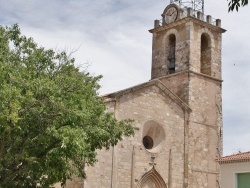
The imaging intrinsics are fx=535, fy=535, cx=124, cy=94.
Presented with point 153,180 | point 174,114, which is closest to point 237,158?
point 153,180

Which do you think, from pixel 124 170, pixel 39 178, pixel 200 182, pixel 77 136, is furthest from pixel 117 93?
pixel 77 136

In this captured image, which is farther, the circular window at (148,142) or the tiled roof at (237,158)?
the circular window at (148,142)

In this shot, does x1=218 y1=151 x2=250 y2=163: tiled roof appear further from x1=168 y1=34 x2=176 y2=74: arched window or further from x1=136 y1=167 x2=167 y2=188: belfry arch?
x1=168 y1=34 x2=176 y2=74: arched window

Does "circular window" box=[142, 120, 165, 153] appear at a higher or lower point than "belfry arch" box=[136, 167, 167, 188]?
higher

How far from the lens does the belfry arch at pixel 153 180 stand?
26.0 meters

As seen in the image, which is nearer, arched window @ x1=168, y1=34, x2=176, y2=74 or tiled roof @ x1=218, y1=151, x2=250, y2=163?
tiled roof @ x1=218, y1=151, x2=250, y2=163

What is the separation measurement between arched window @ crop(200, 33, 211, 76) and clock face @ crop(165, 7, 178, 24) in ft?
6.40

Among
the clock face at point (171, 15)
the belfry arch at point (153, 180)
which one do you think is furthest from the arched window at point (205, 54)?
the belfry arch at point (153, 180)

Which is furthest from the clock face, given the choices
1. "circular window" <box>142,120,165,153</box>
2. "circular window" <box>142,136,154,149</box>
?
"circular window" <box>142,136,154,149</box>

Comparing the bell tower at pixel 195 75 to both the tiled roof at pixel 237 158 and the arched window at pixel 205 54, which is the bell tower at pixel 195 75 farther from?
the tiled roof at pixel 237 158

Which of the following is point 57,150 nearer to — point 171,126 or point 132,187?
point 132,187

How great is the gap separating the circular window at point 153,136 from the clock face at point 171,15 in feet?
23.7

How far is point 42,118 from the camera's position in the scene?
13805mm

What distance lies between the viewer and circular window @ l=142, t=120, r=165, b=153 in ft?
87.3
